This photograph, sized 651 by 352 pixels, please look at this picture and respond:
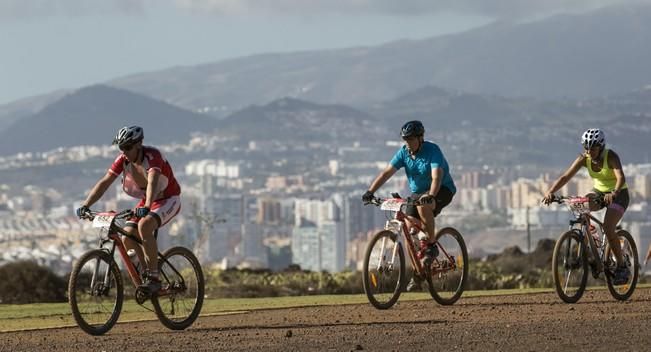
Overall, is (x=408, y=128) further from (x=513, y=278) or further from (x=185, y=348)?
(x=513, y=278)

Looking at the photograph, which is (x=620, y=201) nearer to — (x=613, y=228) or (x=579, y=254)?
(x=613, y=228)

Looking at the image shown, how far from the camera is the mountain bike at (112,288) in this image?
1327 centimetres

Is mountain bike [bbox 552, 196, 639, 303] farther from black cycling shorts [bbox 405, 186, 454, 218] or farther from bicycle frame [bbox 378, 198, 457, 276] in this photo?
bicycle frame [bbox 378, 198, 457, 276]

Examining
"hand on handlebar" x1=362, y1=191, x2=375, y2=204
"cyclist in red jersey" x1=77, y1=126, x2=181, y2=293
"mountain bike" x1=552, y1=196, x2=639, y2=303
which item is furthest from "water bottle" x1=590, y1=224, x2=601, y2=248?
"cyclist in red jersey" x1=77, y1=126, x2=181, y2=293

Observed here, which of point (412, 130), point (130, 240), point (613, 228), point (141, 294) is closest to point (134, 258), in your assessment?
point (130, 240)

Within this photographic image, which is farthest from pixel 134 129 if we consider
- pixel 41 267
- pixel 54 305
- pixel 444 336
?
pixel 41 267

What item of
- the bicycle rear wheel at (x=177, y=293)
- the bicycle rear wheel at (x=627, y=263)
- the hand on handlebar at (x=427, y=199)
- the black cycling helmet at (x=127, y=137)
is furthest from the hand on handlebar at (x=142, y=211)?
the bicycle rear wheel at (x=627, y=263)

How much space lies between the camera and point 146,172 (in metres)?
13.5

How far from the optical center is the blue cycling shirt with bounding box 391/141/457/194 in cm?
1544

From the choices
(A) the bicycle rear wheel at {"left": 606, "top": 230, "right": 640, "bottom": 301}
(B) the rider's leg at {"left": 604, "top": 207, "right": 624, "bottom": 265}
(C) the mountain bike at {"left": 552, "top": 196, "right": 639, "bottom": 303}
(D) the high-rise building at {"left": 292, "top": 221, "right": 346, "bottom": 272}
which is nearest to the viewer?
(C) the mountain bike at {"left": 552, "top": 196, "right": 639, "bottom": 303}

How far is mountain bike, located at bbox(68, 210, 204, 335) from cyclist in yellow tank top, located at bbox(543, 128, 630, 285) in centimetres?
373

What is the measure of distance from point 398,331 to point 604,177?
3604 millimetres

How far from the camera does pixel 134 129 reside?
1345 centimetres

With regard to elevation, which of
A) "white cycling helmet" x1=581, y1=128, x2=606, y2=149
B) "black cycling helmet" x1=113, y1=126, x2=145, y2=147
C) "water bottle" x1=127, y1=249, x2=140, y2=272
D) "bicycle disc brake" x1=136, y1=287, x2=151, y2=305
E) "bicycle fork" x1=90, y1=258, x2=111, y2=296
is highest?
"white cycling helmet" x1=581, y1=128, x2=606, y2=149
